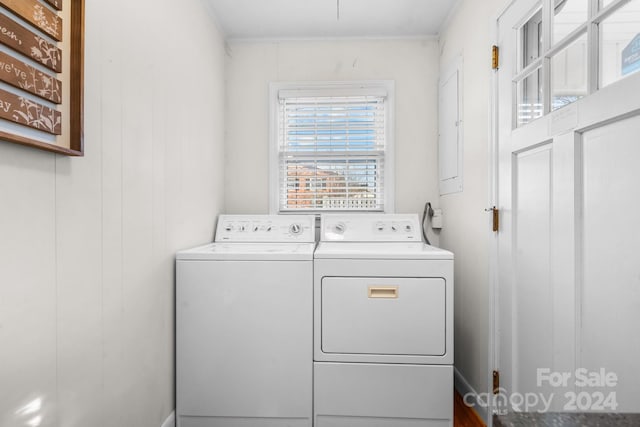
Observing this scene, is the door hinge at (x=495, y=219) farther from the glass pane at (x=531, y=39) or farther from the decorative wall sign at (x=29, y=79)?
the decorative wall sign at (x=29, y=79)

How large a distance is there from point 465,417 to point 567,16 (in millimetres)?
1909

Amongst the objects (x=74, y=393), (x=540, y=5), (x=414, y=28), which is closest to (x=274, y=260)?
(x=74, y=393)

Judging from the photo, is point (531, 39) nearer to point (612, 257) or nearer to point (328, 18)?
point (612, 257)

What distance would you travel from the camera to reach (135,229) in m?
1.30

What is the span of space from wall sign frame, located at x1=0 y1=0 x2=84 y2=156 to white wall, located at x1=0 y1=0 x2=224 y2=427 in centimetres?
6

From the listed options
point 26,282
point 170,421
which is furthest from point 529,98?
point 170,421

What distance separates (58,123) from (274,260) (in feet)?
3.24

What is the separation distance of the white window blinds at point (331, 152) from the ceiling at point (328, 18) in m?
0.45

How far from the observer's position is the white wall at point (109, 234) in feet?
2.74

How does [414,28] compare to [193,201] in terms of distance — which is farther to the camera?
[414,28]

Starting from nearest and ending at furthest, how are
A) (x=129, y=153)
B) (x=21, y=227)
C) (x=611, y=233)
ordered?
(x=21, y=227) → (x=611, y=233) → (x=129, y=153)

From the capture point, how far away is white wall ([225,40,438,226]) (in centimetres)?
244

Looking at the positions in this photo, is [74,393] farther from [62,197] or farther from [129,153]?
[129,153]

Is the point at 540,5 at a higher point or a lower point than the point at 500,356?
higher
